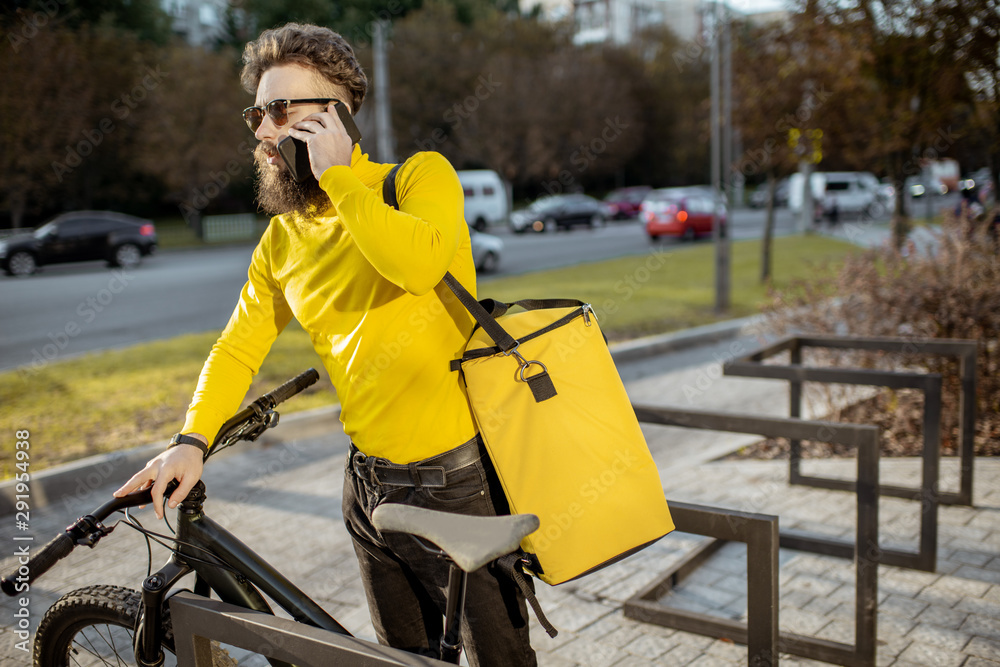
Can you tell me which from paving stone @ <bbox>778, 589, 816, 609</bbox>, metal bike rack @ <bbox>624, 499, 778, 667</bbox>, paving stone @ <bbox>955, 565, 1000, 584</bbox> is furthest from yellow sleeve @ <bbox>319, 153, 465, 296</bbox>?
paving stone @ <bbox>955, 565, 1000, 584</bbox>

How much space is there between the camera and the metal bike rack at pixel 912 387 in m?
3.84

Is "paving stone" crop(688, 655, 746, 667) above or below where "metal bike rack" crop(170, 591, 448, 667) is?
below

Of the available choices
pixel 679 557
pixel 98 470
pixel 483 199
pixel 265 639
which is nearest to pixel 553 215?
pixel 483 199

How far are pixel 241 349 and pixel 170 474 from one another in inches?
14.2

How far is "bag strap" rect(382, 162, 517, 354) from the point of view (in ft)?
5.63

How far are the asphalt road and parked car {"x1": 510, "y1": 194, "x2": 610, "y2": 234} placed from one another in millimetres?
5057

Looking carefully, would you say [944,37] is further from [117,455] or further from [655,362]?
[117,455]

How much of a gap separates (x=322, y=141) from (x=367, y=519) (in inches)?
33.5

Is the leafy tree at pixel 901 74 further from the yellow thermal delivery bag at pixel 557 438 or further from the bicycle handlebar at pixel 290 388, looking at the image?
the yellow thermal delivery bag at pixel 557 438

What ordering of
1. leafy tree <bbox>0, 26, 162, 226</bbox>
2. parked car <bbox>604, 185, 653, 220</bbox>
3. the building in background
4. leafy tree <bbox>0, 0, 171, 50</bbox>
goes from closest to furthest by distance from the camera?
1. leafy tree <bbox>0, 0, 171, 50</bbox>
2. leafy tree <bbox>0, 26, 162, 226</bbox>
3. parked car <bbox>604, 185, 653, 220</bbox>
4. the building in background

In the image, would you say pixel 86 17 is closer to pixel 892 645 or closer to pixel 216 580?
pixel 216 580

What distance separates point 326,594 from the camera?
3.84 metres

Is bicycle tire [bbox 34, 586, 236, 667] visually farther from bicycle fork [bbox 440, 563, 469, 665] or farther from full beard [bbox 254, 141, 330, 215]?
full beard [bbox 254, 141, 330, 215]

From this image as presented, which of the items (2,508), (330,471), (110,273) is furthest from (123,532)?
(110,273)
